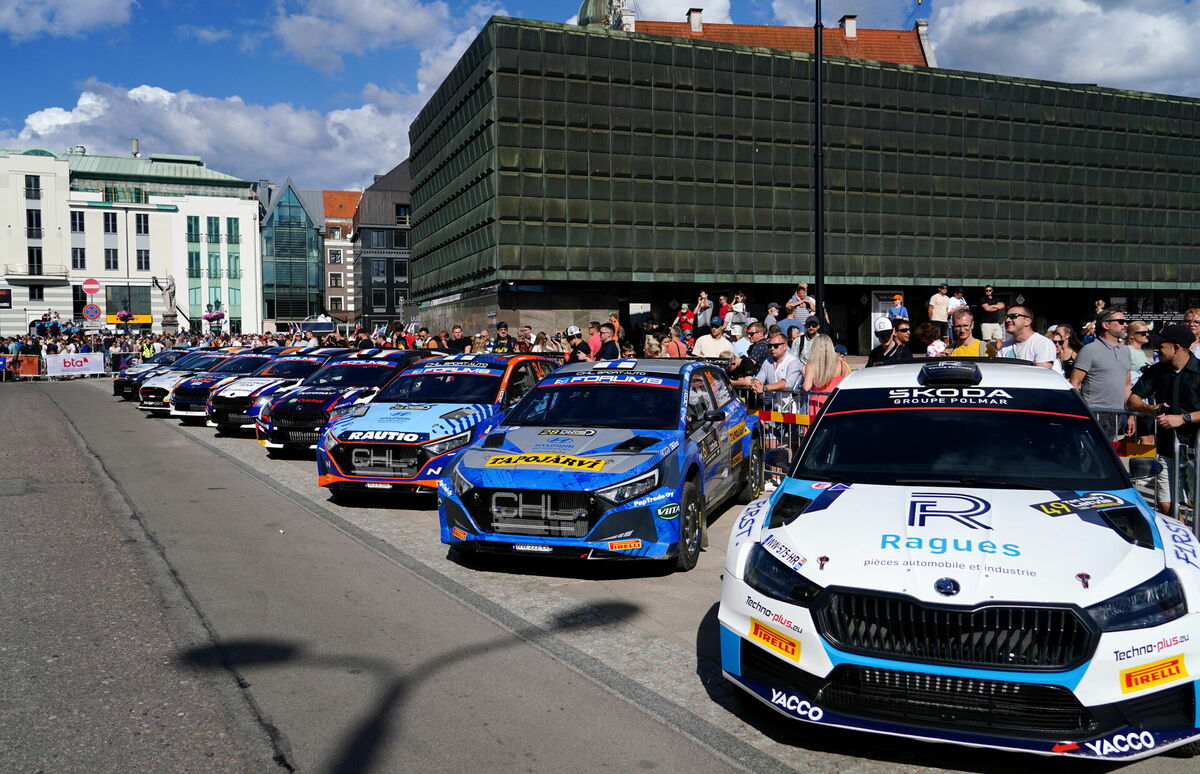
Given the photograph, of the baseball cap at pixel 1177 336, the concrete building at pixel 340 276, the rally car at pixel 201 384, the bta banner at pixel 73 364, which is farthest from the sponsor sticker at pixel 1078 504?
the concrete building at pixel 340 276

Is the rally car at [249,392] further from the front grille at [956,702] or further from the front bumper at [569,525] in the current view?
the front grille at [956,702]

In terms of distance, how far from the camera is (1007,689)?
3973 mm

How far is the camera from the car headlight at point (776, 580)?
14.2ft

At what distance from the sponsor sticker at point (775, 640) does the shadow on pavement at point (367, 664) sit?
5.54ft

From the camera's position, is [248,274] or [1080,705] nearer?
[1080,705]

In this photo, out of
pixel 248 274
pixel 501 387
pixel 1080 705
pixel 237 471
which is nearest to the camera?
pixel 1080 705

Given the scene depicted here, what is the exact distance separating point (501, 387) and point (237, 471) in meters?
4.28

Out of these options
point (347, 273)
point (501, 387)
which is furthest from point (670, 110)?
point (347, 273)

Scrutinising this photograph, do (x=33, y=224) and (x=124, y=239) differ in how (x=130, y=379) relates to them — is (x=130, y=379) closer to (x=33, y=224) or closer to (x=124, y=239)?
(x=33, y=224)

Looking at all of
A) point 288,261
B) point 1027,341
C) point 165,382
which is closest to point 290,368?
point 165,382

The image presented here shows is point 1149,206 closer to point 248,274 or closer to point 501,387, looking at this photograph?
point 501,387

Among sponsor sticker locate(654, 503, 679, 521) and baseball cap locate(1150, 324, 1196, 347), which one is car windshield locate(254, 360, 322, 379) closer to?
sponsor sticker locate(654, 503, 679, 521)

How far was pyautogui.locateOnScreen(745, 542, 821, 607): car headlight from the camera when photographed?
4332 millimetres

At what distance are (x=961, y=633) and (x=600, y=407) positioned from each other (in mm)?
5366
